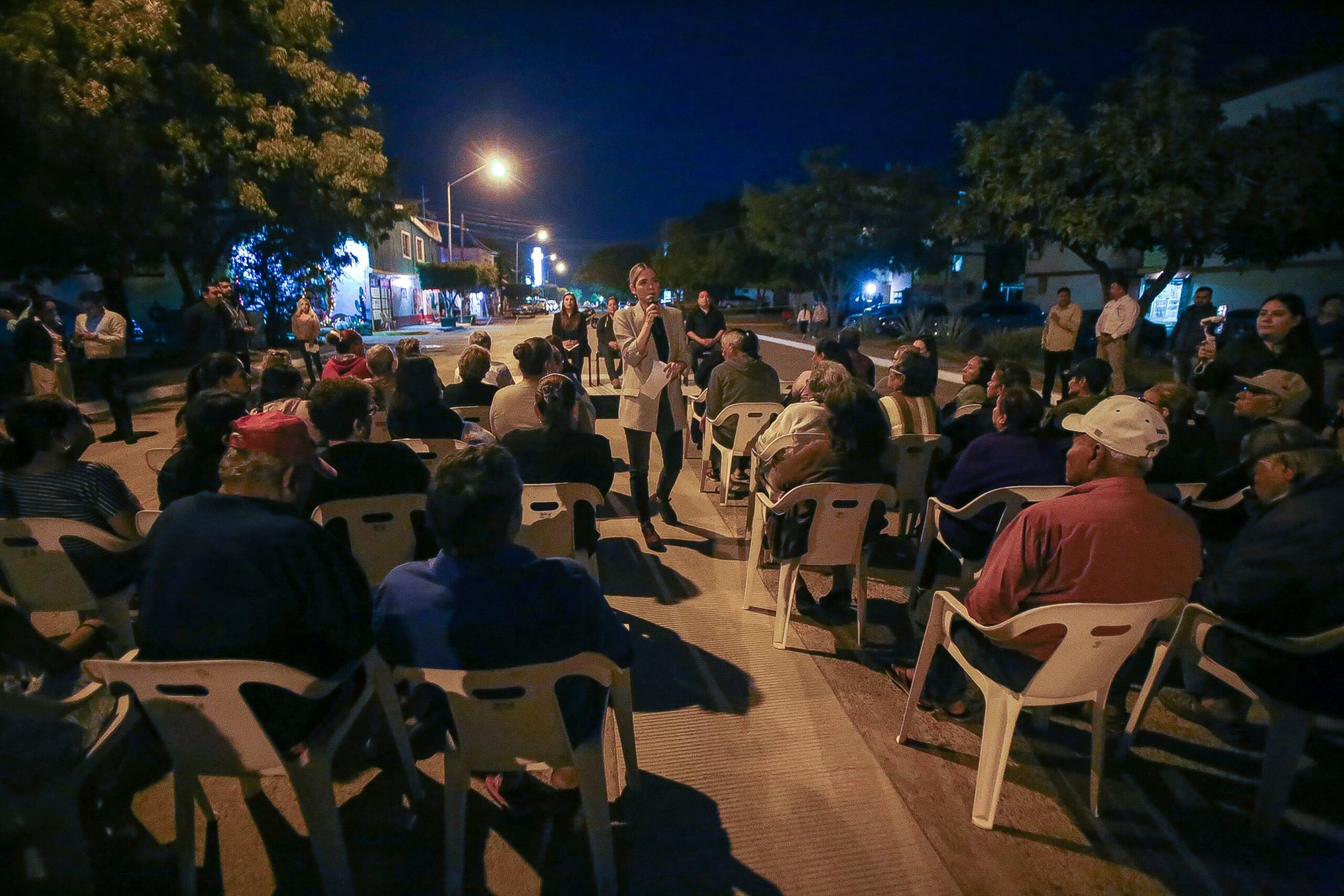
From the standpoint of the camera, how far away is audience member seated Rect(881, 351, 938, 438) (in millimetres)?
5031

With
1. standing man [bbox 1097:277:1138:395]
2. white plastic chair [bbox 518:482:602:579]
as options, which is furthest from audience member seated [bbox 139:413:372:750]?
standing man [bbox 1097:277:1138:395]

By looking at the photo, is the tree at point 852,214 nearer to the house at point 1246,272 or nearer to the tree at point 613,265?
the house at point 1246,272

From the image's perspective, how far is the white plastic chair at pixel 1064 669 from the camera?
91.7 inches

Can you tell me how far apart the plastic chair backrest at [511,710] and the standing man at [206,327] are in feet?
30.7

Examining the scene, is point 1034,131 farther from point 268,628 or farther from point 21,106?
point 21,106

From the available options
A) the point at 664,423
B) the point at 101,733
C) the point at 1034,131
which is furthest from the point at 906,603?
the point at 1034,131

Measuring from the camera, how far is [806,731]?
3139mm

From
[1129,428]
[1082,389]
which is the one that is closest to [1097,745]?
[1129,428]

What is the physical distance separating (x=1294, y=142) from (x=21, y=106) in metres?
21.9

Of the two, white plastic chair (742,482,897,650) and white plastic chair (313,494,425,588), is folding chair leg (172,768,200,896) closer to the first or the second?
white plastic chair (313,494,425,588)

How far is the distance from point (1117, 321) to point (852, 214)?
23208 mm

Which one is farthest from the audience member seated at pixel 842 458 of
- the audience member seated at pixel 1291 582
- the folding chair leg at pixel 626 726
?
the audience member seated at pixel 1291 582

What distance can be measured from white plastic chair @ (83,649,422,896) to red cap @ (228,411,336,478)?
0.61 meters

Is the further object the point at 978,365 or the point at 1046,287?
the point at 1046,287
